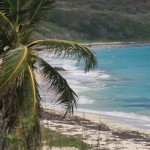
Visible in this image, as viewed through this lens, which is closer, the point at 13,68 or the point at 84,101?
the point at 13,68

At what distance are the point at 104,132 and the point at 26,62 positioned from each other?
46.2 feet

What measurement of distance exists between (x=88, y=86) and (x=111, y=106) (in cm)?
1385

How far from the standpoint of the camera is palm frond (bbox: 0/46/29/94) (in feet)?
32.8

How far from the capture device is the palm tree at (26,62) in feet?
32.8

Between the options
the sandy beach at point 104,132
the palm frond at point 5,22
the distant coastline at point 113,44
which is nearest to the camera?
the palm frond at point 5,22

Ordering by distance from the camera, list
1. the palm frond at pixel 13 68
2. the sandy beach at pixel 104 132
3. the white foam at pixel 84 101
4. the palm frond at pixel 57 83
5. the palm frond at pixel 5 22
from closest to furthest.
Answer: the palm frond at pixel 13 68 → the palm frond at pixel 5 22 → the palm frond at pixel 57 83 → the sandy beach at pixel 104 132 → the white foam at pixel 84 101

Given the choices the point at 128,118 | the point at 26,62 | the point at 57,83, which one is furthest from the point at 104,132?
the point at 26,62

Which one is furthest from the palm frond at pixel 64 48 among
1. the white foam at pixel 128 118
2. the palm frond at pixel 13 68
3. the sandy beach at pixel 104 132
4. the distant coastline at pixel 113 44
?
the distant coastline at pixel 113 44

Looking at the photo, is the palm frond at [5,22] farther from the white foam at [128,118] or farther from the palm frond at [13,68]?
the white foam at [128,118]

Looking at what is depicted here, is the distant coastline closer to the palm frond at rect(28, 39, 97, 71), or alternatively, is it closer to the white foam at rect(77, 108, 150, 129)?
the white foam at rect(77, 108, 150, 129)

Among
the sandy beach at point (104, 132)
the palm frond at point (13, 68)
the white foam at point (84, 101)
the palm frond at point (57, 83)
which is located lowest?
the white foam at point (84, 101)

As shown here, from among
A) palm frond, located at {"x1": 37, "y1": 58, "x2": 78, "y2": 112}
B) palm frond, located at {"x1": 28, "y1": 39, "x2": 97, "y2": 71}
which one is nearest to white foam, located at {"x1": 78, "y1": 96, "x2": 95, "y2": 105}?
palm frond, located at {"x1": 37, "y1": 58, "x2": 78, "y2": 112}

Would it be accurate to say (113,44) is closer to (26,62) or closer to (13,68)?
(26,62)

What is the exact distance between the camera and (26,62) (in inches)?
405
